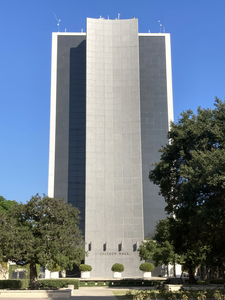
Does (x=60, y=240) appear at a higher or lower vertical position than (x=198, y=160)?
lower

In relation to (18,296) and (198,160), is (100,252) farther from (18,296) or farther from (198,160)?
(198,160)

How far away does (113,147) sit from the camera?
57.4 metres

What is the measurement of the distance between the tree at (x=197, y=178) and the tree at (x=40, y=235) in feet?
27.1

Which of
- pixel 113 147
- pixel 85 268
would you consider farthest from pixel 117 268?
pixel 113 147

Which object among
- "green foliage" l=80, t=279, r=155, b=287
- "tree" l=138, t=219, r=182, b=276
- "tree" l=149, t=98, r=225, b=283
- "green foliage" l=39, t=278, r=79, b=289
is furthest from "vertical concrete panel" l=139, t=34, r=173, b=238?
"tree" l=149, t=98, r=225, b=283

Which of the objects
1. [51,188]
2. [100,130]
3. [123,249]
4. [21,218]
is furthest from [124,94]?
[21,218]

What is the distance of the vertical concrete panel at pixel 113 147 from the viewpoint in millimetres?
53469

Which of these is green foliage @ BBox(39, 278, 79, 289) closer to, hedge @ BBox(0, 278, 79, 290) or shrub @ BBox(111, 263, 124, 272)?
hedge @ BBox(0, 278, 79, 290)

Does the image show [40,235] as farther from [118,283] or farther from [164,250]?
[118,283]

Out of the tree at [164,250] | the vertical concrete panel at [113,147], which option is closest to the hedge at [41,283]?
the tree at [164,250]

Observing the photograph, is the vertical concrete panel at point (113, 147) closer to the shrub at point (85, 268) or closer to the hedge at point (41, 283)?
the shrub at point (85, 268)

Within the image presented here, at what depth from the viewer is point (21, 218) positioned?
94.1 feet

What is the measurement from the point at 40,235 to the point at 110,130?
106 feet

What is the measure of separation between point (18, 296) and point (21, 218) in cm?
601
